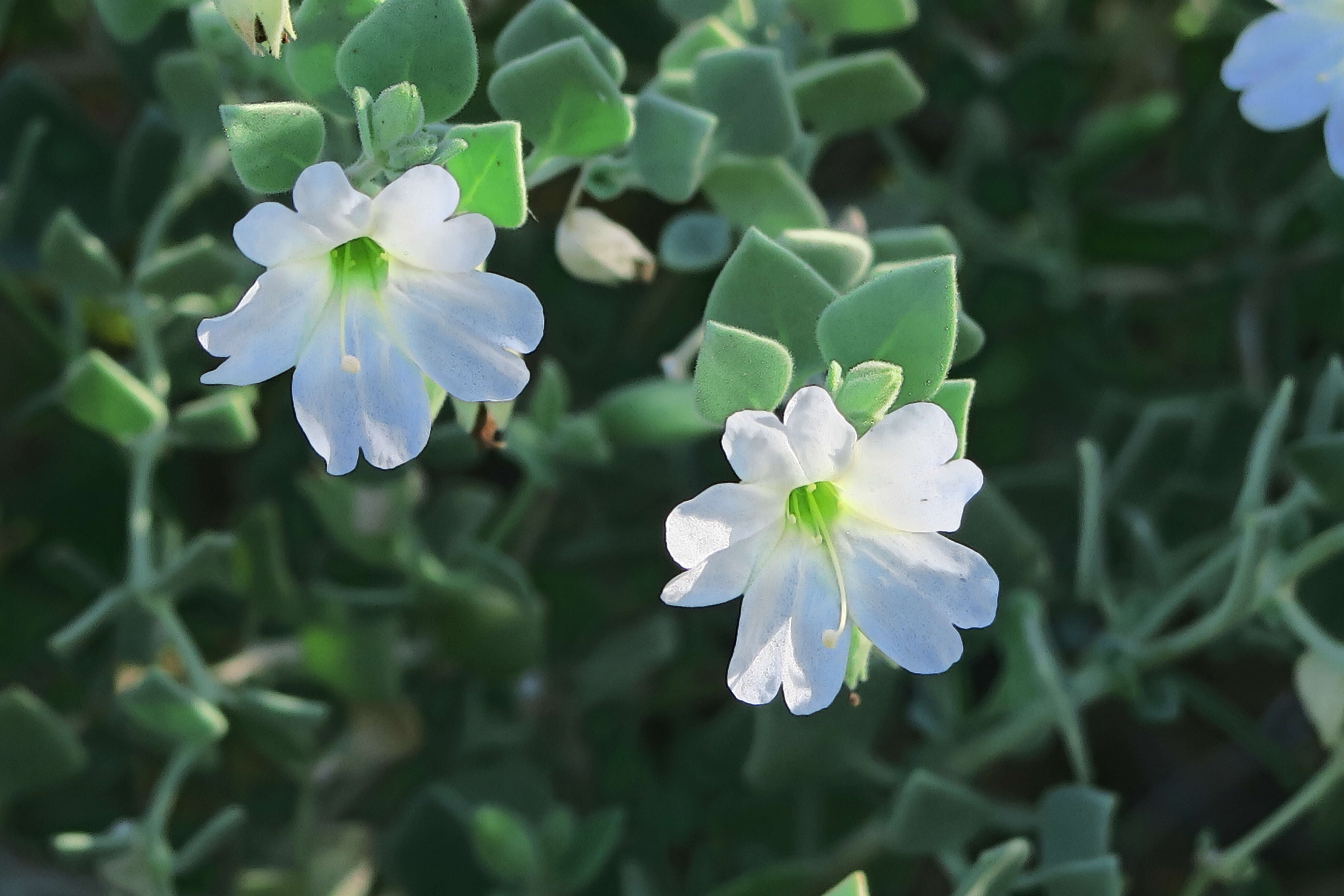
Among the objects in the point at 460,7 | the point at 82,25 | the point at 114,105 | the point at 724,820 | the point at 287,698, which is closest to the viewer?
the point at 460,7

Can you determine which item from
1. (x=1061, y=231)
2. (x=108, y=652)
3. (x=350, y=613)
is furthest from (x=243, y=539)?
(x=1061, y=231)

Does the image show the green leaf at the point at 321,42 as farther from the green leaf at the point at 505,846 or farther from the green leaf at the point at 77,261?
the green leaf at the point at 505,846

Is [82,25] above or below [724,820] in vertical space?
above

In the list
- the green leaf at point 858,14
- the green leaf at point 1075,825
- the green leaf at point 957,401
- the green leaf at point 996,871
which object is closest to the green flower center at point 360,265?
the green leaf at point 957,401

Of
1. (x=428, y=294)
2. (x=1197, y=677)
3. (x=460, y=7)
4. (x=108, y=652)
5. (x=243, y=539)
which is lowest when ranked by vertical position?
(x=1197, y=677)

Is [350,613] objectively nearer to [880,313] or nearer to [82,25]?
[880,313]

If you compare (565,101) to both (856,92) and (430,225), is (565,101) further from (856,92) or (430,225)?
(856,92)

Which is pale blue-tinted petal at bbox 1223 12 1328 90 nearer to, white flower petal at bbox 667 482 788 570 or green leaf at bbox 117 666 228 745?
white flower petal at bbox 667 482 788 570
